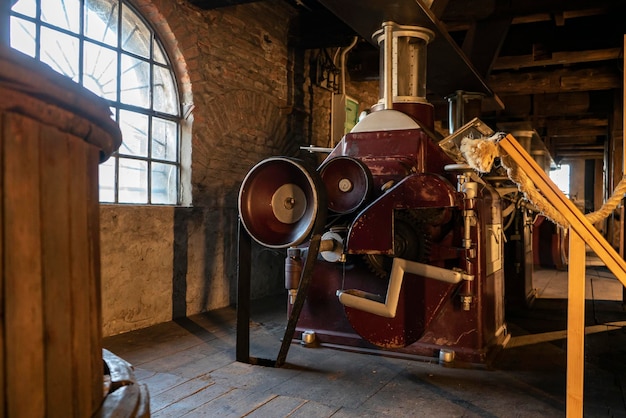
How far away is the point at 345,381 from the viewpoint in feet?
9.49

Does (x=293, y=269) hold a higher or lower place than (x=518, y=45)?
lower

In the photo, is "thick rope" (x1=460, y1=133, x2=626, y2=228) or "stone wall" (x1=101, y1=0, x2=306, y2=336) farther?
"stone wall" (x1=101, y1=0, x2=306, y2=336)

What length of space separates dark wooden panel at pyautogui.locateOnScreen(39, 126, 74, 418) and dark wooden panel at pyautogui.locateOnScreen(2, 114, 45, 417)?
0.02 metres

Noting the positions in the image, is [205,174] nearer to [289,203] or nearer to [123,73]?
[123,73]

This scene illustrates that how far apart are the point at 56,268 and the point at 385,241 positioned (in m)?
2.25

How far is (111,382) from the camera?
1240mm

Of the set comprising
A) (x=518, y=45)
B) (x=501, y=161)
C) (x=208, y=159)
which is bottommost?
(x=501, y=161)

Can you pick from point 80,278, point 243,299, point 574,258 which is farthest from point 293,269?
point 80,278

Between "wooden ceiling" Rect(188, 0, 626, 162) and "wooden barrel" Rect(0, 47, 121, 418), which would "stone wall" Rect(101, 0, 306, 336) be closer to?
"wooden ceiling" Rect(188, 0, 626, 162)

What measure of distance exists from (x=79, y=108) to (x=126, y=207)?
306 centimetres

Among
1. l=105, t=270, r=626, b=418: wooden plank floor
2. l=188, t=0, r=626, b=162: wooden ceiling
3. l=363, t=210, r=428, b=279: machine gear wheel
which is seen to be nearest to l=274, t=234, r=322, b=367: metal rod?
l=105, t=270, r=626, b=418: wooden plank floor

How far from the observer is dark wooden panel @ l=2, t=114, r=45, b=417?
0.84 meters

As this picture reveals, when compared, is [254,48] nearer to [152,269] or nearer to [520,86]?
[152,269]

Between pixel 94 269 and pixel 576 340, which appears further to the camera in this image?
pixel 576 340
